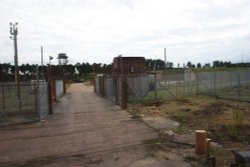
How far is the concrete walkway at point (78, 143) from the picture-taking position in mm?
9398

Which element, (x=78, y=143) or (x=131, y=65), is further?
(x=131, y=65)

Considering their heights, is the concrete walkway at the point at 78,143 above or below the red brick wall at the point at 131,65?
below

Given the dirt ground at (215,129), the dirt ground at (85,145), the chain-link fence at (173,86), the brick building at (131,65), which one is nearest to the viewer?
the dirt ground at (85,145)

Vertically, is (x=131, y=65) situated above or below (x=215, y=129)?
above

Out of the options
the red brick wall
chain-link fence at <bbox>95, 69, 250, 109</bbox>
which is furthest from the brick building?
chain-link fence at <bbox>95, 69, 250, 109</bbox>

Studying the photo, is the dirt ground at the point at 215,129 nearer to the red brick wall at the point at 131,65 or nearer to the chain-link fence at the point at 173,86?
the chain-link fence at the point at 173,86

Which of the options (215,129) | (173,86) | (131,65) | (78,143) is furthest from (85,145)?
(131,65)

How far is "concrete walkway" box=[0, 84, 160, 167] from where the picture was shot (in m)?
9.40

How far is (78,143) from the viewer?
11664 millimetres

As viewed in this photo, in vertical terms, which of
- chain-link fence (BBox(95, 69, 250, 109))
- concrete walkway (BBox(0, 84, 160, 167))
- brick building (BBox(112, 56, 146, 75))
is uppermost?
brick building (BBox(112, 56, 146, 75))

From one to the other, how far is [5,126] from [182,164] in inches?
392

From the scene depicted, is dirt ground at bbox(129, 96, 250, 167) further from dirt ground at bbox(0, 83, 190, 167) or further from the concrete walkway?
the concrete walkway

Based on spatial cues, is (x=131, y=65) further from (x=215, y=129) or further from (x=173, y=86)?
(x=215, y=129)

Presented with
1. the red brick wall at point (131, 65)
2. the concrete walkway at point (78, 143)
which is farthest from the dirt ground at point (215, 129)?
the red brick wall at point (131, 65)
